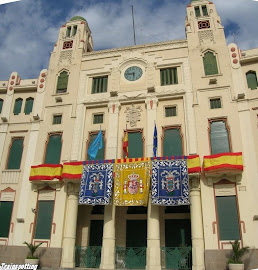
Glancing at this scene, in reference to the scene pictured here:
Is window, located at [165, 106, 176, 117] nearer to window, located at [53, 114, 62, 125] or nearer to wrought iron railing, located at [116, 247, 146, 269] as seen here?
window, located at [53, 114, 62, 125]

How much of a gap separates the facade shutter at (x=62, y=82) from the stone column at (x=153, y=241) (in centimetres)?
1289

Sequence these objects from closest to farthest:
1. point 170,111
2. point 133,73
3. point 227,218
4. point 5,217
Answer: point 227,218 → point 5,217 → point 170,111 → point 133,73

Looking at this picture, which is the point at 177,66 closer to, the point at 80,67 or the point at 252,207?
the point at 80,67

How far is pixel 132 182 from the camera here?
1794 cm

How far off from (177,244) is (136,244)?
286cm

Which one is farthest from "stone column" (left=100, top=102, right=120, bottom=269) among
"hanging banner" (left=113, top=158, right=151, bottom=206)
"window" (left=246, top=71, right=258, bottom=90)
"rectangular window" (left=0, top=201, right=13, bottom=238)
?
"window" (left=246, top=71, right=258, bottom=90)

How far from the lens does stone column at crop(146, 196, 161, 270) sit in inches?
639

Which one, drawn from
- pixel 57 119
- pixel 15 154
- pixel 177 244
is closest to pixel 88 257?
pixel 177 244

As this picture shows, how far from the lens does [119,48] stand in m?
24.5

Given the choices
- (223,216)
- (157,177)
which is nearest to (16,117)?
(157,177)

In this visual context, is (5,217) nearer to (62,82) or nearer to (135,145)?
(135,145)

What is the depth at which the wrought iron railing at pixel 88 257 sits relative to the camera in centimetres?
1773

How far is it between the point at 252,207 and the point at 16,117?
19.4 meters

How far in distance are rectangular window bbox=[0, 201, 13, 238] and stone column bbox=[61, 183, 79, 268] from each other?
14.5 feet
